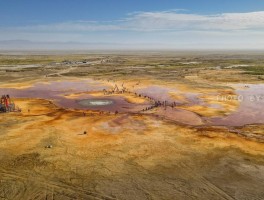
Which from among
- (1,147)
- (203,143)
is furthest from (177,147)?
(1,147)

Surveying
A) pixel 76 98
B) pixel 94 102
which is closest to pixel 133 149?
pixel 94 102

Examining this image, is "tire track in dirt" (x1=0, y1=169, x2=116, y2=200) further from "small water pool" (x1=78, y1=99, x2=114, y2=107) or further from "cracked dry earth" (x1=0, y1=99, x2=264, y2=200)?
"small water pool" (x1=78, y1=99, x2=114, y2=107)

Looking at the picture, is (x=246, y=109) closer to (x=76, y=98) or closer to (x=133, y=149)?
(x=133, y=149)

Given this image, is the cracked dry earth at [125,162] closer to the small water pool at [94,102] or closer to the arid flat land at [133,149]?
the arid flat land at [133,149]

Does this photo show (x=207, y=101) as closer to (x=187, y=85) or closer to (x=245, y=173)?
(x=187, y=85)

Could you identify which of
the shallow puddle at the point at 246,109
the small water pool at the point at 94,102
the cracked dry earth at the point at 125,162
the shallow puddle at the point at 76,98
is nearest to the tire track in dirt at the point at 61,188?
the cracked dry earth at the point at 125,162

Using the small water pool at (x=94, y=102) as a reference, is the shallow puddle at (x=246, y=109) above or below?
below

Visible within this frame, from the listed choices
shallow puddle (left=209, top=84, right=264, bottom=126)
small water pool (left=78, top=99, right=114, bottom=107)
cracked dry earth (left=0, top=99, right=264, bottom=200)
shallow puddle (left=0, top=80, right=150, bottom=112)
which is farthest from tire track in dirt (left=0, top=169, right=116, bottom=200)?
small water pool (left=78, top=99, right=114, bottom=107)

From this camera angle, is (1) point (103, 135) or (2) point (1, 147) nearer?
(2) point (1, 147)
